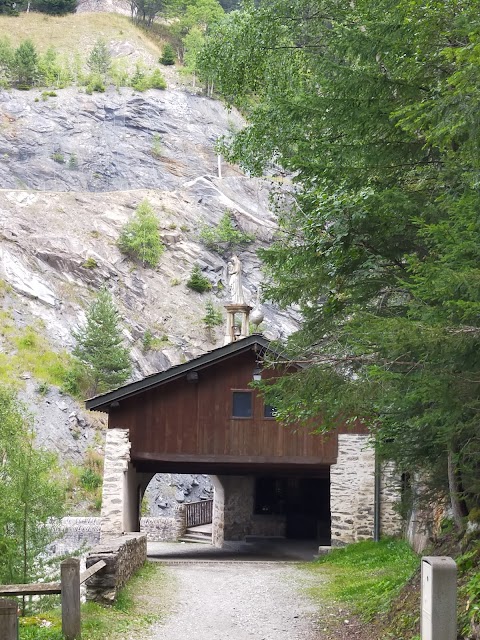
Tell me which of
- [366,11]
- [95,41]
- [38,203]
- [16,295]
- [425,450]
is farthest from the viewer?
[95,41]

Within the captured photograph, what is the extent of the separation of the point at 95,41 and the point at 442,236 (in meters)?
83.8

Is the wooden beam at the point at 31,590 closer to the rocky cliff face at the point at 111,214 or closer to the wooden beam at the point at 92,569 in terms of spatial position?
the wooden beam at the point at 92,569

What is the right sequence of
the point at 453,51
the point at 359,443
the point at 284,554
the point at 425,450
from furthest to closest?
the point at 284,554 < the point at 359,443 < the point at 425,450 < the point at 453,51

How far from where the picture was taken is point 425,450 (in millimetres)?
8602

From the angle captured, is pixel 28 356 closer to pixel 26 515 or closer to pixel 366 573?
pixel 26 515

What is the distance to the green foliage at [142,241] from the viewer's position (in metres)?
50.6

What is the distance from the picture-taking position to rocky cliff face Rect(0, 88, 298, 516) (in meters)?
45.5

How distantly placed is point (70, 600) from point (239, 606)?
3.68m

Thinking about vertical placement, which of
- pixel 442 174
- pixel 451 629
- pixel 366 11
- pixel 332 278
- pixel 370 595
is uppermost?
pixel 366 11

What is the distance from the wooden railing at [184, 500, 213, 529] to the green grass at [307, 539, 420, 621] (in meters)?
13.0

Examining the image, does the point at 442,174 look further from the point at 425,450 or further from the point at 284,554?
the point at 284,554

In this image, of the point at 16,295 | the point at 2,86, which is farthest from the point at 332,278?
the point at 2,86

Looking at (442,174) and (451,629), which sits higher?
(442,174)

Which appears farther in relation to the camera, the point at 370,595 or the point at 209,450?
the point at 209,450
